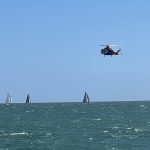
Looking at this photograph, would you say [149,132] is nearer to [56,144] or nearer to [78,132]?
[78,132]

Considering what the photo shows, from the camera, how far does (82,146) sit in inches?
2640

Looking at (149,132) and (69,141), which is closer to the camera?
(69,141)

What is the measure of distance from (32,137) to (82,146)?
45.9 ft

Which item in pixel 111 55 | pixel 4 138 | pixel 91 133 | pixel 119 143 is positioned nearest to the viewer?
pixel 111 55

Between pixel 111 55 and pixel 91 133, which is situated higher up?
pixel 111 55

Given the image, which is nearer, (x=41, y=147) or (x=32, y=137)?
(x=41, y=147)

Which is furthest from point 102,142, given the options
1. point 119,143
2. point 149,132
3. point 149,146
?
point 149,132

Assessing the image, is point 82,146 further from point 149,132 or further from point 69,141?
point 149,132

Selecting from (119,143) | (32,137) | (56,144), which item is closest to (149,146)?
(119,143)

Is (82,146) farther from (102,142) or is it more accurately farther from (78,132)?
(78,132)

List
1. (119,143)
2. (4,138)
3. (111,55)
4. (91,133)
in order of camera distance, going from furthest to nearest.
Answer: (91,133) < (4,138) < (119,143) < (111,55)

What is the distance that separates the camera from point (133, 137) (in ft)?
258

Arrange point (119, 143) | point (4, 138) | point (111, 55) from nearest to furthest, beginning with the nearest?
1. point (111, 55)
2. point (119, 143)
3. point (4, 138)

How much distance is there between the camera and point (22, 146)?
68.4 metres
